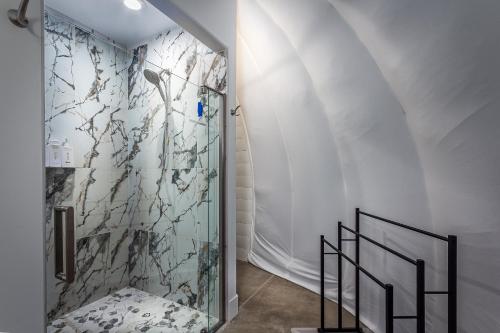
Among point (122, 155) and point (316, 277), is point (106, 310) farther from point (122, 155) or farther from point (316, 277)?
point (316, 277)

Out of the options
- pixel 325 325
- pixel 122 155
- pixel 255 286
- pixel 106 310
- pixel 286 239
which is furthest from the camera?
pixel 286 239

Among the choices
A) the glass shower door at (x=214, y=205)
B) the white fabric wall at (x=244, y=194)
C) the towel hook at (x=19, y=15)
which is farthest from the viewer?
the white fabric wall at (x=244, y=194)

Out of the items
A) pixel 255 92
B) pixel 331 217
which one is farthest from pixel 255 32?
pixel 331 217

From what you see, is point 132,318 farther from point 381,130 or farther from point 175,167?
point 381,130

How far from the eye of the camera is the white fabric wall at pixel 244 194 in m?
3.02

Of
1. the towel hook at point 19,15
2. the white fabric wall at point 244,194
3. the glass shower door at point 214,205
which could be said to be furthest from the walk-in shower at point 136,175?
the white fabric wall at point 244,194

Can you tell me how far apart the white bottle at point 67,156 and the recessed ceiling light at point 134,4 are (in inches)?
45.2

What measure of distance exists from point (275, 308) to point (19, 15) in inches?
86.7

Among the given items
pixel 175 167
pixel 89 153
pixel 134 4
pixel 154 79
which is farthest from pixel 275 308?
pixel 134 4

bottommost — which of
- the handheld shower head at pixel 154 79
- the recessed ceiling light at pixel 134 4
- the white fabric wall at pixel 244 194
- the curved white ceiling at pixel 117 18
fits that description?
the white fabric wall at pixel 244 194

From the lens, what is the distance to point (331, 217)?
2.15m

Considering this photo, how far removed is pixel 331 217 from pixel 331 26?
152 cm

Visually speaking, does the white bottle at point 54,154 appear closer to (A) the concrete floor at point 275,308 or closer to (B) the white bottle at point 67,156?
(B) the white bottle at point 67,156

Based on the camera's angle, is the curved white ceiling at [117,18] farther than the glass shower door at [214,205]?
Yes
